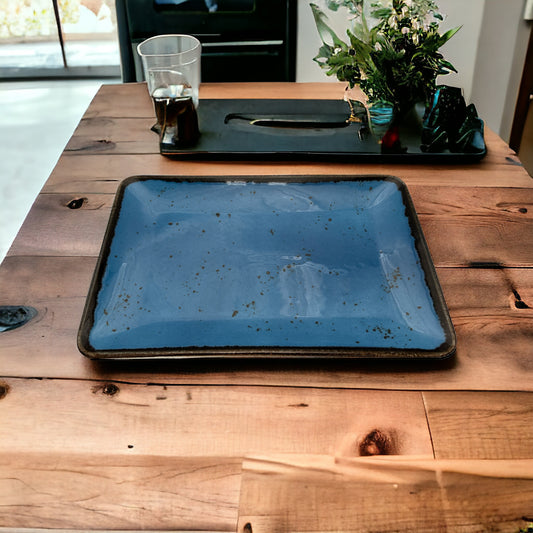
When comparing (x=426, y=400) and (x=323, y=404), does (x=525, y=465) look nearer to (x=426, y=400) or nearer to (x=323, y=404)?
(x=426, y=400)

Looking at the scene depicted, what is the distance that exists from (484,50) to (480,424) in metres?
2.18

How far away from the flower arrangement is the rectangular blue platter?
0.21 m

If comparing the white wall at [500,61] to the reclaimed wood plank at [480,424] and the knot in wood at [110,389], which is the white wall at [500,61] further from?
the knot in wood at [110,389]

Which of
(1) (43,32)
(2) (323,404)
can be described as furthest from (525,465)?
(1) (43,32)

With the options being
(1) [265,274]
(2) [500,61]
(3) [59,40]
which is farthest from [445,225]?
(3) [59,40]

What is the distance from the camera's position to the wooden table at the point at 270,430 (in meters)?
0.56

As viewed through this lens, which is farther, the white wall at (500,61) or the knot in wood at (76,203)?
the white wall at (500,61)

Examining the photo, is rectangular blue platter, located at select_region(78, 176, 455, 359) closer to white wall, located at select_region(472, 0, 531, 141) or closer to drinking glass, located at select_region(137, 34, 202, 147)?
drinking glass, located at select_region(137, 34, 202, 147)

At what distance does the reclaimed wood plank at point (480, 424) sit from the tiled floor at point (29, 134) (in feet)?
5.92

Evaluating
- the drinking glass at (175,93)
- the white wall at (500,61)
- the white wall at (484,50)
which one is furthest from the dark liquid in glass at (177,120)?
the white wall at (500,61)

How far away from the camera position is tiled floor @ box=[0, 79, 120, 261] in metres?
2.30

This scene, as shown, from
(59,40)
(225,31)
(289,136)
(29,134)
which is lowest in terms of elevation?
(29,134)

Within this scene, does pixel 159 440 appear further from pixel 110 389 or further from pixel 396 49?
pixel 396 49

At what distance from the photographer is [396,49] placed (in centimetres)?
109
